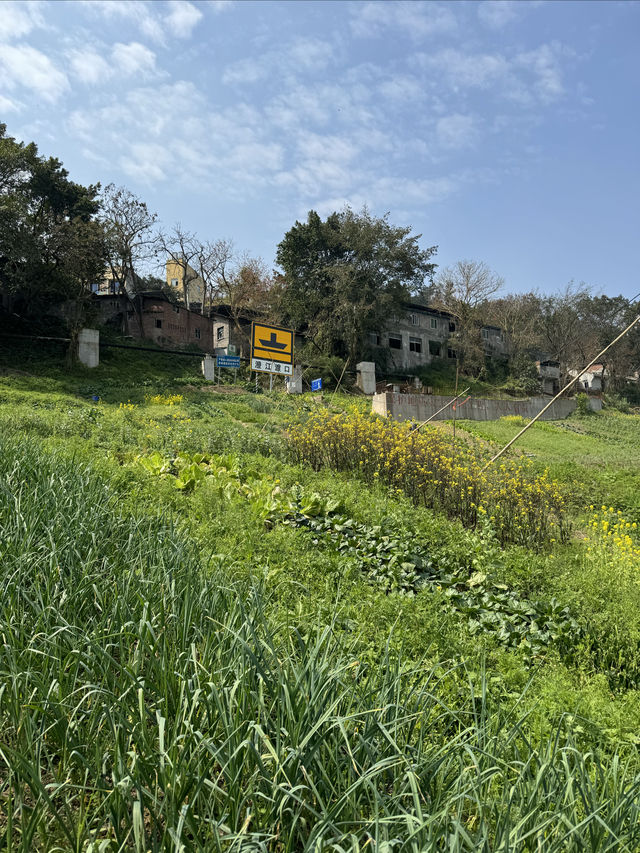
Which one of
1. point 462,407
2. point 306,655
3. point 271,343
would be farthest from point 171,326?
point 306,655

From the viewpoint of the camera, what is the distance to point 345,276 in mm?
30781

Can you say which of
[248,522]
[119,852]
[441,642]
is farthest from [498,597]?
[119,852]

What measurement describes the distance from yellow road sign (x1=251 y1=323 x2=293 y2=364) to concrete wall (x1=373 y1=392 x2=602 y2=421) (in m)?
3.14

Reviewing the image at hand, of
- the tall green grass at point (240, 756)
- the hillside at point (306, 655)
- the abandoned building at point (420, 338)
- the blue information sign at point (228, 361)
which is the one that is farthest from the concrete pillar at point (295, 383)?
the tall green grass at point (240, 756)

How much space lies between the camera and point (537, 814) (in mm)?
1561

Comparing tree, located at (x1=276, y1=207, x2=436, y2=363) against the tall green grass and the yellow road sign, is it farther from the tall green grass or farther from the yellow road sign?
the tall green grass

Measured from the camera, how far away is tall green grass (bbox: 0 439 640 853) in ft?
4.62

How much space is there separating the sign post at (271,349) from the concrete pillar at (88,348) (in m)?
12.9

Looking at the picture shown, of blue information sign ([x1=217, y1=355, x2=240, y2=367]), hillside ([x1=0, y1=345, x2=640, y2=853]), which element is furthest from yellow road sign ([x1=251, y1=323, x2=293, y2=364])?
blue information sign ([x1=217, y1=355, x2=240, y2=367])

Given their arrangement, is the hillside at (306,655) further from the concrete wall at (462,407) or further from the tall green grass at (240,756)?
the concrete wall at (462,407)

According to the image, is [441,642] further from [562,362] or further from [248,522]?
[562,362]

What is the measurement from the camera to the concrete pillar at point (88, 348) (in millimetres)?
22953

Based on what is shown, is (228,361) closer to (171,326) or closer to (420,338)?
(171,326)

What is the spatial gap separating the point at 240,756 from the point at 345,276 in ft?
101
